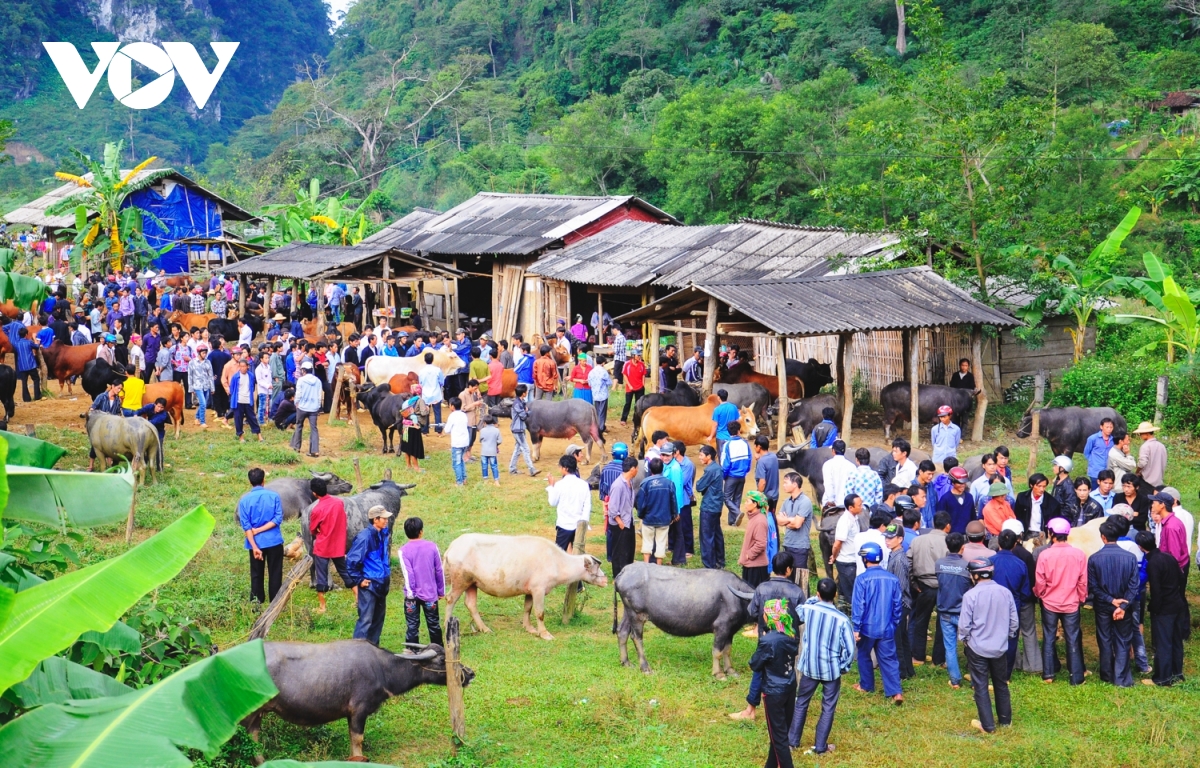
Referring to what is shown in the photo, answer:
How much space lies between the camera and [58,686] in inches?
247

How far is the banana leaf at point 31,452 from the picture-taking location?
7953 millimetres

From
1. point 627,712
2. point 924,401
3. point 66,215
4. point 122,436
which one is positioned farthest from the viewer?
point 66,215

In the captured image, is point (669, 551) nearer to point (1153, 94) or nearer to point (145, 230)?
point (145, 230)

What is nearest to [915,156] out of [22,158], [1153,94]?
[1153,94]

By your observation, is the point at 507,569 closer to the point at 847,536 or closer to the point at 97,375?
the point at 847,536

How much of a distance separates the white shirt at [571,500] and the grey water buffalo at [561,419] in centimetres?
530

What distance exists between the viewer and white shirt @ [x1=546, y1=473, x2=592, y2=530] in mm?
12016

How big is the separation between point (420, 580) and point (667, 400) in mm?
9236

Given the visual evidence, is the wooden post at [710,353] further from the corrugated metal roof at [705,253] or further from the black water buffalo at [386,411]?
the black water buffalo at [386,411]

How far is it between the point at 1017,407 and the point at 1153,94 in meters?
25.2

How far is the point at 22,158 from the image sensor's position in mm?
71875

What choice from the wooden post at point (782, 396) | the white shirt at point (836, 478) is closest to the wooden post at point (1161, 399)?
the wooden post at point (782, 396)

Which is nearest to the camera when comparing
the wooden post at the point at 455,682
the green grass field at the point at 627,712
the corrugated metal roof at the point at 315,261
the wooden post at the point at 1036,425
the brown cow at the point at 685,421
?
the wooden post at the point at 455,682

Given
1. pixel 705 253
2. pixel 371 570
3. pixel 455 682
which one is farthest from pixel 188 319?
pixel 455 682
